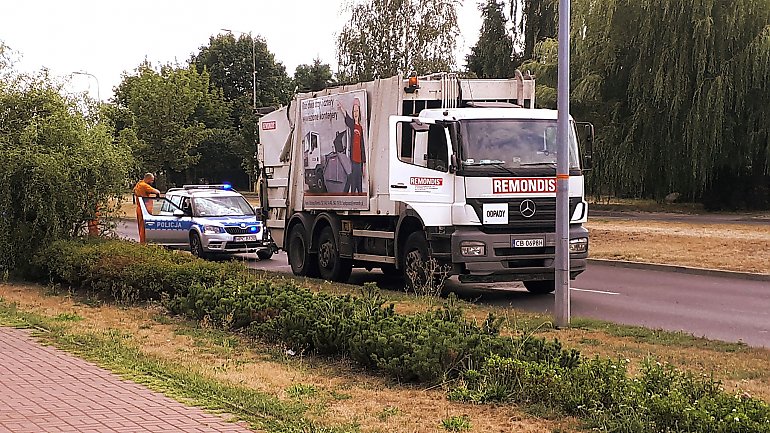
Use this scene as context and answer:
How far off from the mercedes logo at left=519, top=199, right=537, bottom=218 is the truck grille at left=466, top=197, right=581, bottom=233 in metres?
0.03

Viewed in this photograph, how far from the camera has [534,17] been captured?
55.9 metres

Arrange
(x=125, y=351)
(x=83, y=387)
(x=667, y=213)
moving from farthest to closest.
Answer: (x=667, y=213) → (x=125, y=351) → (x=83, y=387)

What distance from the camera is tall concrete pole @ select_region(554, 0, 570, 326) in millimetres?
10812

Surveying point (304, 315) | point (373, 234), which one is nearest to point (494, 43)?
point (373, 234)

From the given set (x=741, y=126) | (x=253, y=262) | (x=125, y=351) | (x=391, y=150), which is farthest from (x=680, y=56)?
(x=125, y=351)

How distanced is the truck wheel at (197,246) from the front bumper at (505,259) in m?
9.19

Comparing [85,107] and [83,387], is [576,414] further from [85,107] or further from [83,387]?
[85,107]

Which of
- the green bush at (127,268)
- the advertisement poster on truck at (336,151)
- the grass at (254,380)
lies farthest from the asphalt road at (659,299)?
the grass at (254,380)

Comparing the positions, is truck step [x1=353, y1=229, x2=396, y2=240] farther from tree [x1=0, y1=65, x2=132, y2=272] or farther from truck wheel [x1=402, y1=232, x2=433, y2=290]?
tree [x1=0, y1=65, x2=132, y2=272]

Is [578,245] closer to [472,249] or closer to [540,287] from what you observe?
[540,287]

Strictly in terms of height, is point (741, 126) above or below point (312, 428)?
above

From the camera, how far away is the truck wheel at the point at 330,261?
1695 centimetres

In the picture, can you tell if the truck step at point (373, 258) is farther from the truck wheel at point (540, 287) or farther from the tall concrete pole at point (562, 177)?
the tall concrete pole at point (562, 177)

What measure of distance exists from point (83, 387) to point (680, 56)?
2915 cm
